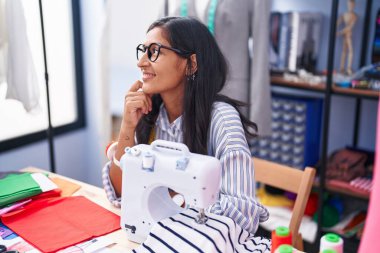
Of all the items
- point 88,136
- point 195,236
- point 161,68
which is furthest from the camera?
point 88,136

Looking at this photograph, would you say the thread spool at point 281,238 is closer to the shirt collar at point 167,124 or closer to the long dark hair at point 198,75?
the long dark hair at point 198,75

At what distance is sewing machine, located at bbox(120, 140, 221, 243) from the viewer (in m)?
1.17

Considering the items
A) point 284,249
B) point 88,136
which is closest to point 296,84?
point 88,136

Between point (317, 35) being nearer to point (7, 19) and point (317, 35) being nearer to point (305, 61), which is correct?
point (305, 61)

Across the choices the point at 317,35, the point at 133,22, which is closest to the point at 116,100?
the point at 133,22

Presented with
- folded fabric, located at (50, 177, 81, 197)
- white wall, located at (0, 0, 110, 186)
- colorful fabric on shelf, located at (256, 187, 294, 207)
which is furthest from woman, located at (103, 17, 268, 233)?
white wall, located at (0, 0, 110, 186)

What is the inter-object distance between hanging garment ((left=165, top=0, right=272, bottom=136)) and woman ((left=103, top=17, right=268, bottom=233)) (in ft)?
2.83

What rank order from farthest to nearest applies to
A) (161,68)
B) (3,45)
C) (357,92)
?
(357,92)
(3,45)
(161,68)

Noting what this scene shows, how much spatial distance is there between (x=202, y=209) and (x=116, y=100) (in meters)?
2.06

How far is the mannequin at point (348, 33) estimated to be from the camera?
2.46m

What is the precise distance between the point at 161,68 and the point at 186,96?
0.42 feet

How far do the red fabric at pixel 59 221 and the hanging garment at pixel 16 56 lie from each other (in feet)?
2.39

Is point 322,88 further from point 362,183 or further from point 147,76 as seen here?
point 147,76

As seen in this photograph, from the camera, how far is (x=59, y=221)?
1447 millimetres
